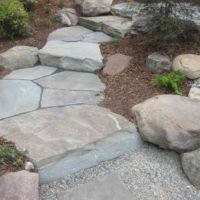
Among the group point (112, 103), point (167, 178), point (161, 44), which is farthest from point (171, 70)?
point (167, 178)

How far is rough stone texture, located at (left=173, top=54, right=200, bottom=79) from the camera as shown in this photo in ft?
13.4

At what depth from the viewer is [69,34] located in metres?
5.66

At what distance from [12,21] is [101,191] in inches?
121

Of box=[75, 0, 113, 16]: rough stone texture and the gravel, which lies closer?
the gravel

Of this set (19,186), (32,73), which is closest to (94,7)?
(32,73)

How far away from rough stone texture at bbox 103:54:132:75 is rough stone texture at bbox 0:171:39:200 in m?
1.99

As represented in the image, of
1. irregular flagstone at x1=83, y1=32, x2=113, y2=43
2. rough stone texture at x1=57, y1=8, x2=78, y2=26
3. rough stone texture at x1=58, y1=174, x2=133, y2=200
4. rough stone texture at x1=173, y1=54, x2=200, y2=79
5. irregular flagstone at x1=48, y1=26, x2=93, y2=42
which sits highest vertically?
rough stone texture at x1=173, y1=54, x2=200, y2=79

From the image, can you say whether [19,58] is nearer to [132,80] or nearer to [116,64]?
[116,64]

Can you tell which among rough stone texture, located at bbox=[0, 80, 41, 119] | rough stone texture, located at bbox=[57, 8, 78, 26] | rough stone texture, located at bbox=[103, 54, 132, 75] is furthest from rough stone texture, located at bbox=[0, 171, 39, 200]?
rough stone texture, located at bbox=[57, 8, 78, 26]

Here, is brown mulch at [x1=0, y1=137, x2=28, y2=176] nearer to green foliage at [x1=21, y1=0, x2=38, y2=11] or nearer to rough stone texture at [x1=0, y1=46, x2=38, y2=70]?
rough stone texture at [x1=0, y1=46, x2=38, y2=70]

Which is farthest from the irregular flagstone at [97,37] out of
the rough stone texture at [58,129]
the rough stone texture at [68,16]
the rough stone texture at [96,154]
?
the rough stone texture at [96,154]

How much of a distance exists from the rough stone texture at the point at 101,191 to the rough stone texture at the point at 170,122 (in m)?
0.53

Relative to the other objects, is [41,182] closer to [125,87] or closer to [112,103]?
[112,103]

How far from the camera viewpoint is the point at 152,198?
113 inches
